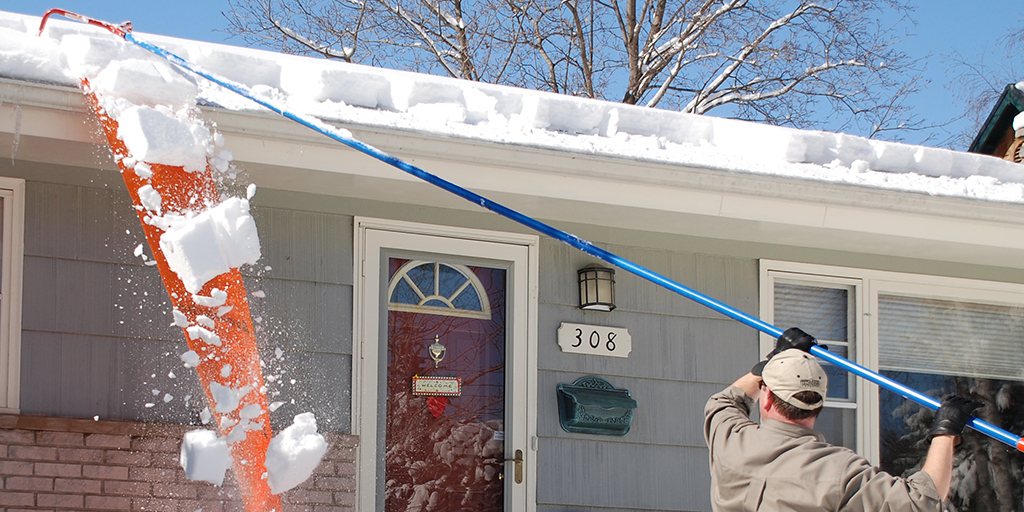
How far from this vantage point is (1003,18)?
55.9 ft

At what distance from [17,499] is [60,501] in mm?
157

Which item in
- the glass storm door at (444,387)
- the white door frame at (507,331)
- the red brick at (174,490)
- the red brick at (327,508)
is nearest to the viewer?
the red brick at (174,490)

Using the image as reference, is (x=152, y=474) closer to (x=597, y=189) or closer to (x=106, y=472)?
(x=106, y=472)

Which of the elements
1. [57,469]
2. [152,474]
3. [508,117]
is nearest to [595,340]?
[508,117]

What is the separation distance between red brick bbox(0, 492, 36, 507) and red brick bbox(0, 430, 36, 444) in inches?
8.0

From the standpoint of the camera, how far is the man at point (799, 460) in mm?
2566

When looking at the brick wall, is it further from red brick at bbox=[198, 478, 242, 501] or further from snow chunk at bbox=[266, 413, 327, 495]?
snow chunk at bbox=[266, 413, 327, 495]

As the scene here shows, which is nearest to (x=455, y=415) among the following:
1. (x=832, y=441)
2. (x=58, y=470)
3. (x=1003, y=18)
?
(x=58, y=470)

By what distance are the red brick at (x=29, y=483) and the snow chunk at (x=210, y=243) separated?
112cm

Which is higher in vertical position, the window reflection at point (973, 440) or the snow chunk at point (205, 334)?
the snow chunk at point (205, 334)

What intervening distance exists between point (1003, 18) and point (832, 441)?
561 inches

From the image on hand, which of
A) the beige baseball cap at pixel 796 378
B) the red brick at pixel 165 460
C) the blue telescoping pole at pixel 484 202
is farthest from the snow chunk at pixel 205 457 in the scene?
the beige baseball cap at pixel 796 378

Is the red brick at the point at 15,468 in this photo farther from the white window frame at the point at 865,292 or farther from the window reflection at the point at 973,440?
the window reflection at the point at 973,440

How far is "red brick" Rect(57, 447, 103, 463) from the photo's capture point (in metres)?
3.99
